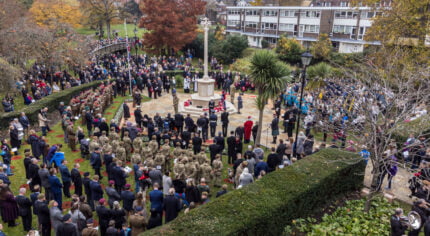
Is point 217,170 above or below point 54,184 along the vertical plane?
below

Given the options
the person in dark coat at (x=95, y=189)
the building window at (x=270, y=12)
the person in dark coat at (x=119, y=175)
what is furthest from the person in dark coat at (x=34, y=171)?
the building window at (x=270, y=12)

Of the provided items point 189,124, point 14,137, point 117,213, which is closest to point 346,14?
point 189,124

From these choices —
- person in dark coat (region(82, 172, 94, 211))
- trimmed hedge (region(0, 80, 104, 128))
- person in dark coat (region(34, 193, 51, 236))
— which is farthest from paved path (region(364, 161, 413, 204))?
trimmed hedge (region(0, 80, 104, 128))

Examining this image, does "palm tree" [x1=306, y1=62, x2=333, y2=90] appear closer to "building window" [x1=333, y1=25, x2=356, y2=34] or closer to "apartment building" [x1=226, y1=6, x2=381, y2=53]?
"apartment building" [x1=226, y1=6, x2=381, y2=53]

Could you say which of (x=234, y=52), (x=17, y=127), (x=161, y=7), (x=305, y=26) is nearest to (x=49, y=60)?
(x=17, y=127)

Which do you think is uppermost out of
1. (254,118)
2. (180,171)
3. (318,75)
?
(318,75)

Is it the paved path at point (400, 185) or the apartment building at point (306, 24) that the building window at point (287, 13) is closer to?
the apartment building at point (306, 24)

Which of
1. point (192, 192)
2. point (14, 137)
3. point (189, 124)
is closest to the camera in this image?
point (192, 192)

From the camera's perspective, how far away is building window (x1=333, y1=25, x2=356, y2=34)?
44.7 meters

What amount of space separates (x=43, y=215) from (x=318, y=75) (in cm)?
1876

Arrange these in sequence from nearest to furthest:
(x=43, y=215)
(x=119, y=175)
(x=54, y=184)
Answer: (x=43, y=215), (x=54, y=184), (x=119, y=175)

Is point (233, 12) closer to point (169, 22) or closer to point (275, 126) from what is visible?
point (169, 22)

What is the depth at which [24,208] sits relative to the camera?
9.30m

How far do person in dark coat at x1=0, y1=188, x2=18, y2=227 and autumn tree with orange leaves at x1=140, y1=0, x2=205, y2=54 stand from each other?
1334 inches
